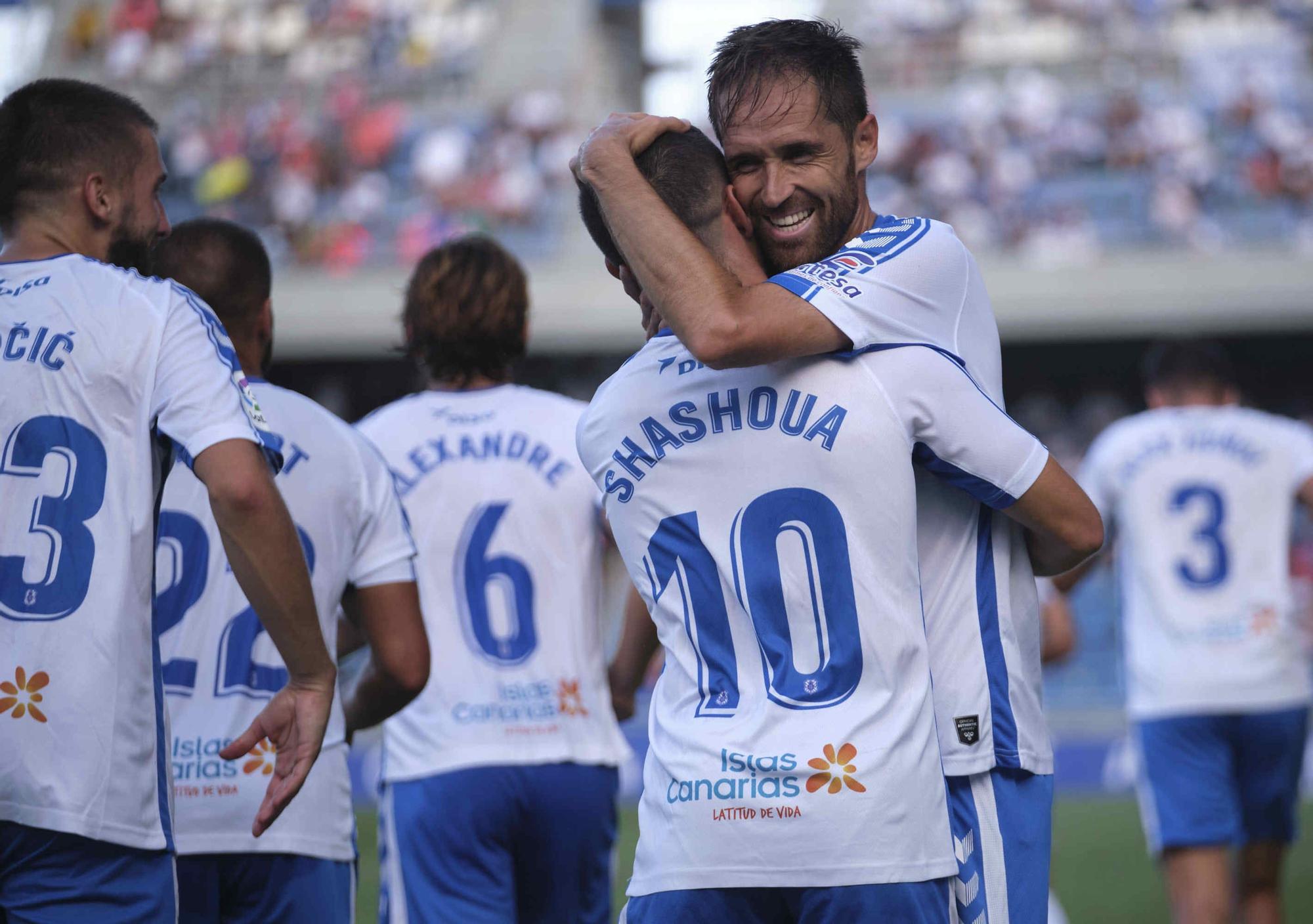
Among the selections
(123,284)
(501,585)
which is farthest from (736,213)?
(501,585)

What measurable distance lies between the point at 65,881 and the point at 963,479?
1462mm

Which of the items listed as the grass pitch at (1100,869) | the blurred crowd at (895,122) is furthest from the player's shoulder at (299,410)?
the blurred crowd at (895,122)

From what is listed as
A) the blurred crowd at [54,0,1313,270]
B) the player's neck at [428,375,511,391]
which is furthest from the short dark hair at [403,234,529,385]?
the blurred crowd at [54,0,1313,270]

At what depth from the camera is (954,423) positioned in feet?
6.87

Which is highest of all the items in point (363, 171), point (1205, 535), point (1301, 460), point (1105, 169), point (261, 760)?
point (363, 171)

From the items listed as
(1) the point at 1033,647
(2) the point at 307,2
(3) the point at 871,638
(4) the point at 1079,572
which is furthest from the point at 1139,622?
(2) the point at 307,2

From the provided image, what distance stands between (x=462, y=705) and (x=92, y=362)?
1571mm

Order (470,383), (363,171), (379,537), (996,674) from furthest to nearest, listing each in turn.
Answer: (363,171) → (470,383) → (379,537) → (996,674)

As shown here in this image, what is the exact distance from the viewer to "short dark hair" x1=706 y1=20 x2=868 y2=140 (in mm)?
2244

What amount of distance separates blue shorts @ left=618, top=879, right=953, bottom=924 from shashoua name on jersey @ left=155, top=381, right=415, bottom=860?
3.56ft

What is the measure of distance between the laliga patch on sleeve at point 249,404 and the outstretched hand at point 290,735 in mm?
419

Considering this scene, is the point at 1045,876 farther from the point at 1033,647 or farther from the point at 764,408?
the point at 764,408

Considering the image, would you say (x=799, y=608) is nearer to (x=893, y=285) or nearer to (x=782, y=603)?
(x=782, y=603)

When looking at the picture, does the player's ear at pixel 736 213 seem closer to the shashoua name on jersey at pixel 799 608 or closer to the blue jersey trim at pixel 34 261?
the shashoua name on jersey at pixel 799 608
